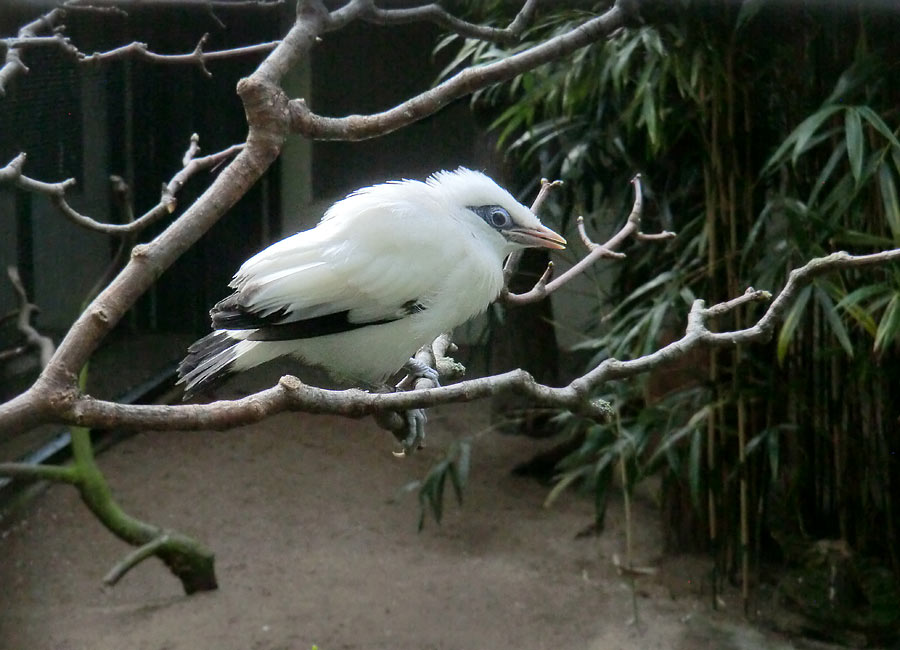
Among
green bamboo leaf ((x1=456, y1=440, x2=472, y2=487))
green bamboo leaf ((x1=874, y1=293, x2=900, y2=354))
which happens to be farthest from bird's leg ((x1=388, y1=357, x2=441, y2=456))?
green bamboo leaf ((x1=456, y1=440, x2=472, y2=487))

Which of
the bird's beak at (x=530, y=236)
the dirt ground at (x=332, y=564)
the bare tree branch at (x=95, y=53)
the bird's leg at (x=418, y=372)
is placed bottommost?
the dirt ground at (x=332, y=564)

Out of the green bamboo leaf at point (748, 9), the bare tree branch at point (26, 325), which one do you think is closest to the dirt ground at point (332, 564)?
the bare tree branch at point (26, 325)

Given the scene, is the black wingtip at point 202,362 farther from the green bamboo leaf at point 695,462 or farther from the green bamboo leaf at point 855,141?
the green bamboo leaf at point 695,462

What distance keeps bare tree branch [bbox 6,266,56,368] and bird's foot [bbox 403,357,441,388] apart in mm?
882

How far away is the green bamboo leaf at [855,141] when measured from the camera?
159 cm

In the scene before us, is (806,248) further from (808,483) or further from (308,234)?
(308,234)

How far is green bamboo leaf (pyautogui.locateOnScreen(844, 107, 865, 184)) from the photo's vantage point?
1590 millimetres

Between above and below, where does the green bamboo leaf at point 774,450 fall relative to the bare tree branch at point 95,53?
below

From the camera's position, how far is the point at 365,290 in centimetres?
115

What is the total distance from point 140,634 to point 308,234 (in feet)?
3.96

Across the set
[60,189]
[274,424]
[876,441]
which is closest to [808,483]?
[876,441]

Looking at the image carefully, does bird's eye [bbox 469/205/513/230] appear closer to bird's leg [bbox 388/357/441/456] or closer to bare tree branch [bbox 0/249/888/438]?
bird's leg [bbox 388/357/441/456]

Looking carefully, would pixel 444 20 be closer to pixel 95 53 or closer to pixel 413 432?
pixel 95 53

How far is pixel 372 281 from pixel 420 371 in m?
0.21
